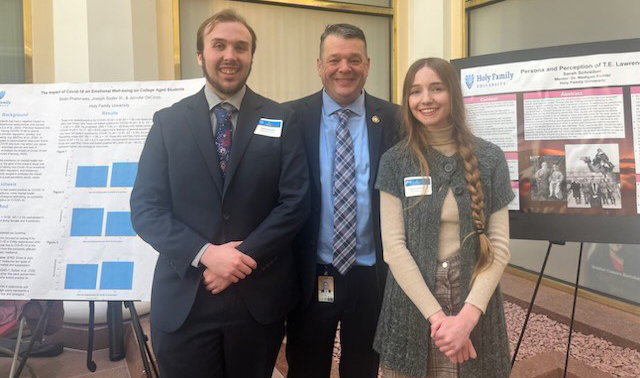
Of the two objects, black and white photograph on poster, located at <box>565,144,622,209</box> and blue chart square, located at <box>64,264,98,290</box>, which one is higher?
black and white photograph on poster, located at <box>565,144,622,209</box>

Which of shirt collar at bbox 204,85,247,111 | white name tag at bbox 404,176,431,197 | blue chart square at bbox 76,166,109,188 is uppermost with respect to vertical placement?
shirt collar at bbox 204,85,247,111

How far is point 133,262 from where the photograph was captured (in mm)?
2045

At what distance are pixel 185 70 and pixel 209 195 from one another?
10.8ft

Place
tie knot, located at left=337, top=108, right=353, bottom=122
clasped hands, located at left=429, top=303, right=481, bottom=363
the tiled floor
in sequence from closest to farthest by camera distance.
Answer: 1. clasped hands, located at left=429, top=303, right=481, bottom=363
2. tie knot, located at left=337, top=108, right=353, bottom=122
3. the tiled floor

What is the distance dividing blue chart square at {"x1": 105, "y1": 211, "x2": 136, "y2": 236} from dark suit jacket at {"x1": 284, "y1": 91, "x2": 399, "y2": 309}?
882 mm

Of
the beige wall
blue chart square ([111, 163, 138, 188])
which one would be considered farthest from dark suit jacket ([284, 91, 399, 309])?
the beige wall

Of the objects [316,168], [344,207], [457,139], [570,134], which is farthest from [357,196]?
[570,134]

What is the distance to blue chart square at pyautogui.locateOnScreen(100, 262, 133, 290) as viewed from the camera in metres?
2.02

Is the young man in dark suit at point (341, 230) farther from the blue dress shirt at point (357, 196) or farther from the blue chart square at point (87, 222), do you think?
the blue chart square at point (87, 222)

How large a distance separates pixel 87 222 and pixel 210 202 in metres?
0.97

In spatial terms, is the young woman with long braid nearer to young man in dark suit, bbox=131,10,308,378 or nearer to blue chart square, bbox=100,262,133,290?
young man in dark suit, bbox=131,10,308,378

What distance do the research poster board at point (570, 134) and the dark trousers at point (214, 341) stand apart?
107 cm

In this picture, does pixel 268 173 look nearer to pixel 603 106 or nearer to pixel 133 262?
pixel 133 262

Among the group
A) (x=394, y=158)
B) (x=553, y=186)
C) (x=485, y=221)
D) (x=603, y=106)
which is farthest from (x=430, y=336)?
(x=603, y=106)
